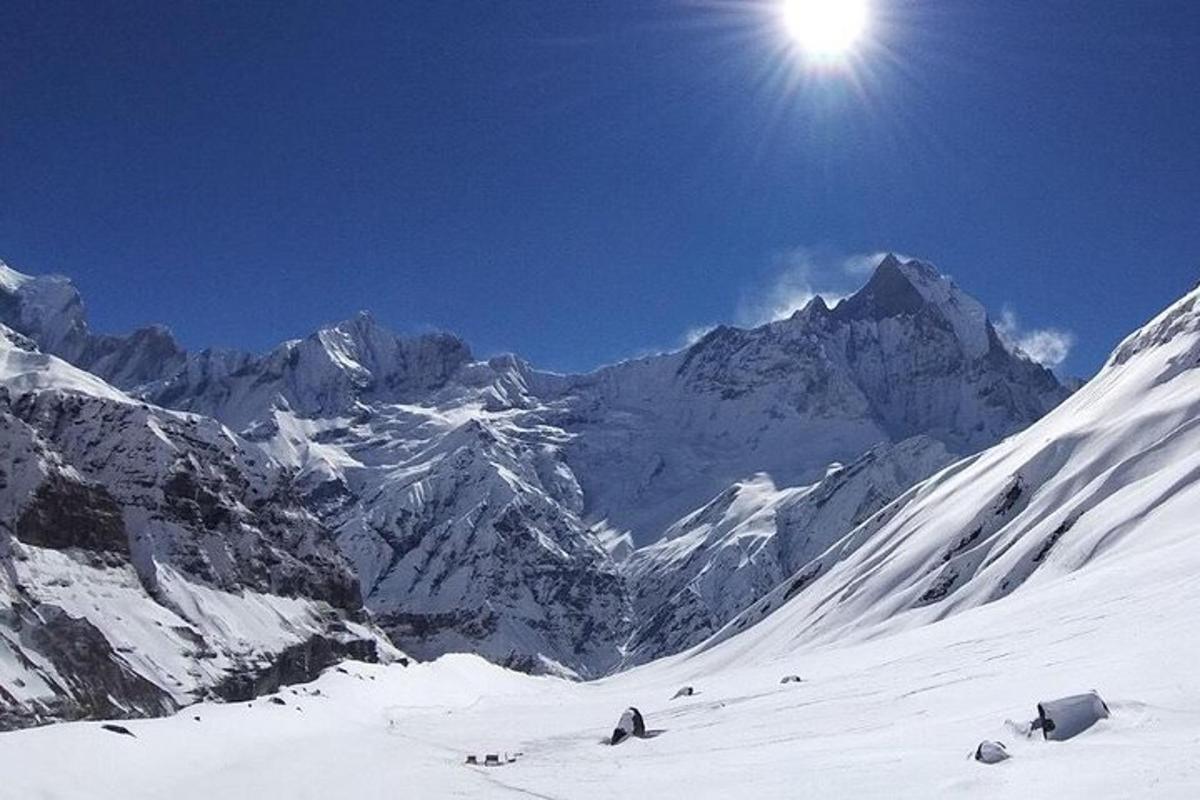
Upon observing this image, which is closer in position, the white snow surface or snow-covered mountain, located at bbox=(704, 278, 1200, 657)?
the white snow surface

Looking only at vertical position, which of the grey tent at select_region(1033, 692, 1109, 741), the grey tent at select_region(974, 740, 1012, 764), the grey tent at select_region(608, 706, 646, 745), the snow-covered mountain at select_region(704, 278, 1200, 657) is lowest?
the grey tent at select_region(974, 740, 1012, 764)

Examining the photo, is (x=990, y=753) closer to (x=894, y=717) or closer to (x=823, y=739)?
(x=823, y=739)

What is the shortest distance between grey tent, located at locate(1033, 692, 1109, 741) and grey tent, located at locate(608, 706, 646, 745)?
24371 mm

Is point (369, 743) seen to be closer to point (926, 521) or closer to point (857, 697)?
point (857, 697)

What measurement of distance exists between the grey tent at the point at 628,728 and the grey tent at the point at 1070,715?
80.0 feet

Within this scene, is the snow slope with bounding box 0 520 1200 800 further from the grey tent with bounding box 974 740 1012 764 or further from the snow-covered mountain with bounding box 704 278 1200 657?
the snow-covered mountain with bounding box 704 278 1200 657

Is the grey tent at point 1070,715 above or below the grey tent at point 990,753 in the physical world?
above

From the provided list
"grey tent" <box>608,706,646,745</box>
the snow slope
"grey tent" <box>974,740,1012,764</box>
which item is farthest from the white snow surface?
"grey tent" <box>608,706,646,745</box>

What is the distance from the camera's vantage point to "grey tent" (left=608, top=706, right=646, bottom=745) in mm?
49969

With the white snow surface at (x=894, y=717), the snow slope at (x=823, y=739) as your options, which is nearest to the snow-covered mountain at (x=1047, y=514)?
the white snow surface at (x=894, y=717)

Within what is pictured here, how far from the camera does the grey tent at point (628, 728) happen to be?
50.0m

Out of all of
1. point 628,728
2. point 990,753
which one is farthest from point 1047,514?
point 990,753

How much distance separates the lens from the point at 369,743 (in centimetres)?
5069

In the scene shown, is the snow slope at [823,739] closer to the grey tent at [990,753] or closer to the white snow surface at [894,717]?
the white snow surface at [894,717]
